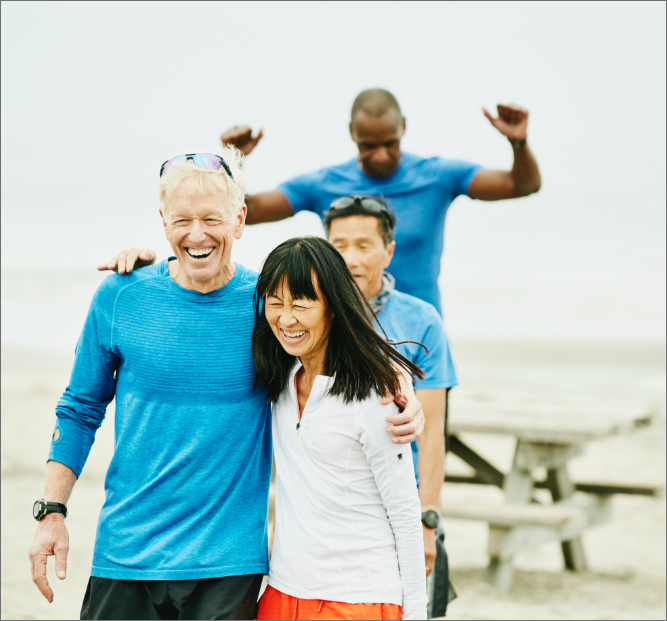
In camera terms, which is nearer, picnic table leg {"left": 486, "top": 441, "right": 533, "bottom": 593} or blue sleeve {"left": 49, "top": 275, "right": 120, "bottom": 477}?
blue sleeve {"left": 49, "top": 275, "right": 120, "bottom": 477}

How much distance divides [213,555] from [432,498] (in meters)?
1.14

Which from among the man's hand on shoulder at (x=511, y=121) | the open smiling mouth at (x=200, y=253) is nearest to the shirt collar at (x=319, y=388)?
the open smiling mouth at (x=200, y=253)

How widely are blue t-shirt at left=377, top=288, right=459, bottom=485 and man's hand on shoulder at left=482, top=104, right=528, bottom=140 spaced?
957 mm

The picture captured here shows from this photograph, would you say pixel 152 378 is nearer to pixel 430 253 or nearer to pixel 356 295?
pixel 356 295

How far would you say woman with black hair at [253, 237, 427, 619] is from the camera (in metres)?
2.01

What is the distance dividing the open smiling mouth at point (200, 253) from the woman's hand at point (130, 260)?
221 millimetres

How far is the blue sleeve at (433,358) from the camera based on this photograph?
295 cm

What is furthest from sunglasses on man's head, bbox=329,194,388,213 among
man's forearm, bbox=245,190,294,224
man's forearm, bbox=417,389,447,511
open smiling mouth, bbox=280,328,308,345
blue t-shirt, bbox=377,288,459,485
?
open smiling mouth, bbox=280,328,308,345

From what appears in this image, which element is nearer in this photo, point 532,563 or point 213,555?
point 213,555

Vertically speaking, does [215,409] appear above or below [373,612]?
above

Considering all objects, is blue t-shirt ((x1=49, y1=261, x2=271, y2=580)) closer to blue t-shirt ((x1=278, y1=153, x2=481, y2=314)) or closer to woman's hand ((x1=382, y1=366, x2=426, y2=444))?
woman's hand ((x1=382, y1=366, x2=426, y2=444))

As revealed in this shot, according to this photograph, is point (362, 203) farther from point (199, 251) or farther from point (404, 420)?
point (404, 420)

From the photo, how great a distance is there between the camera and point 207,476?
2100 millimetres

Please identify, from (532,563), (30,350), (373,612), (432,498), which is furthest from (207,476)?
(30,350)
